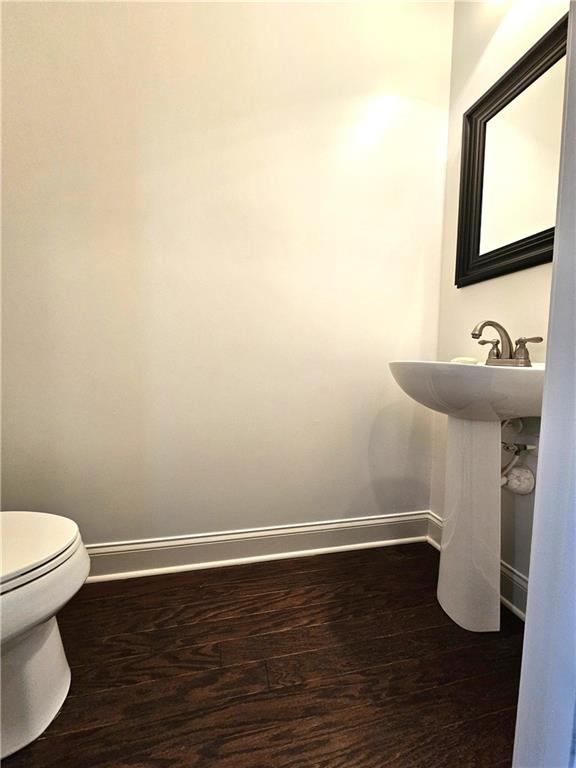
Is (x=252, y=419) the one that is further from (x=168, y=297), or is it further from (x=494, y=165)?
(x=494, y=165)

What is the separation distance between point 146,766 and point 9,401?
1.07 metres

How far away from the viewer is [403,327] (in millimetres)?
1488

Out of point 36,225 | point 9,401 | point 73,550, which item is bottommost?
point 73,550

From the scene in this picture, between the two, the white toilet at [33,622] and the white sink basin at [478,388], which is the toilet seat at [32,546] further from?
the white sink basin at [478,388]

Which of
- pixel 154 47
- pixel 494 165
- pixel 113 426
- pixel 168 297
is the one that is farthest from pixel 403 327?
pixel 154 47

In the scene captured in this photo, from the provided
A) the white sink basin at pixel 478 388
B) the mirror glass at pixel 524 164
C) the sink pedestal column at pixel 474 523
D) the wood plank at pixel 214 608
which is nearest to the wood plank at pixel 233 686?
the sink pedestal column at pixel 474 523

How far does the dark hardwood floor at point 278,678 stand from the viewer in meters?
0.73

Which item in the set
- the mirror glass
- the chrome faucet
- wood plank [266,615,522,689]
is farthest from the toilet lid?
the mirror glass

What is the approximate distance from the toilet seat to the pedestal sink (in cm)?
97

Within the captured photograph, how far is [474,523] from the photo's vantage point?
102 cm

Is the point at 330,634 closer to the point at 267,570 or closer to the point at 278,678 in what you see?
the point at 278,678

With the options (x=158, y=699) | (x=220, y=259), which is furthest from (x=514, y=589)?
(x=220, y=259)

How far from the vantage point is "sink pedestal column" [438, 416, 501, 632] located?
1.00m

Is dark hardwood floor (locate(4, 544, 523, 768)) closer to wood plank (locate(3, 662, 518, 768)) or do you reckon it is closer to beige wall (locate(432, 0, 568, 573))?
wood plank (locate(3, 662, 518, 768))
